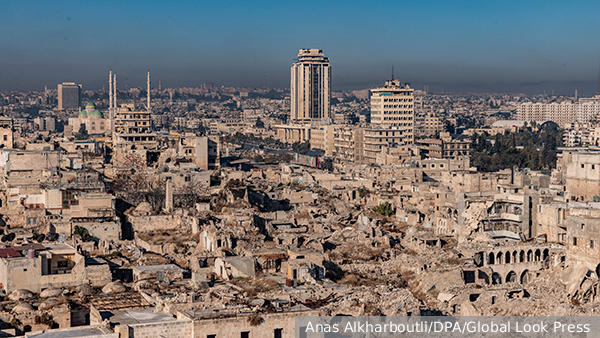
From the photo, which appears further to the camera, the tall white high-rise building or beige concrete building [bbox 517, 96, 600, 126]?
beige concrete building [bbox 517, 96, 600, 126]

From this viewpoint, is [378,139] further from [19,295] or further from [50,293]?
[19,295]

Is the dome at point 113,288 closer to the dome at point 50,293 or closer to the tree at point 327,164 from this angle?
the dome at point 50,293

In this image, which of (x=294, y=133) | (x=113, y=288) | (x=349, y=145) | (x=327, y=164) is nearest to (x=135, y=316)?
(x=113, y=288)

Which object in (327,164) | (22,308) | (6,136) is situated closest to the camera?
(22,308)

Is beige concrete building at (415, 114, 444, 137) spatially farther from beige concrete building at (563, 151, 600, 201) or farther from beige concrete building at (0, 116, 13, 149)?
beige concrete building at (563, 151, 600, 201)

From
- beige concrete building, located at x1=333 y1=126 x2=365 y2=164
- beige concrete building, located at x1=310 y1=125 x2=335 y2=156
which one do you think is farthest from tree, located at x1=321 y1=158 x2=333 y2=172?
beige concrete building, located at x1=310 y1=125 x2=335 y2=156

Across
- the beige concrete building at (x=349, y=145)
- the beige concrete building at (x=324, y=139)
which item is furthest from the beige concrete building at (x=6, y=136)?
the beige concrete building at (x=324, y=139)

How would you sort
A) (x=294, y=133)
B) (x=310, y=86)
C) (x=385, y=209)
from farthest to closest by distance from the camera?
(x=310, y=86) → (x=294, y=133) → (x=385, y=209)
